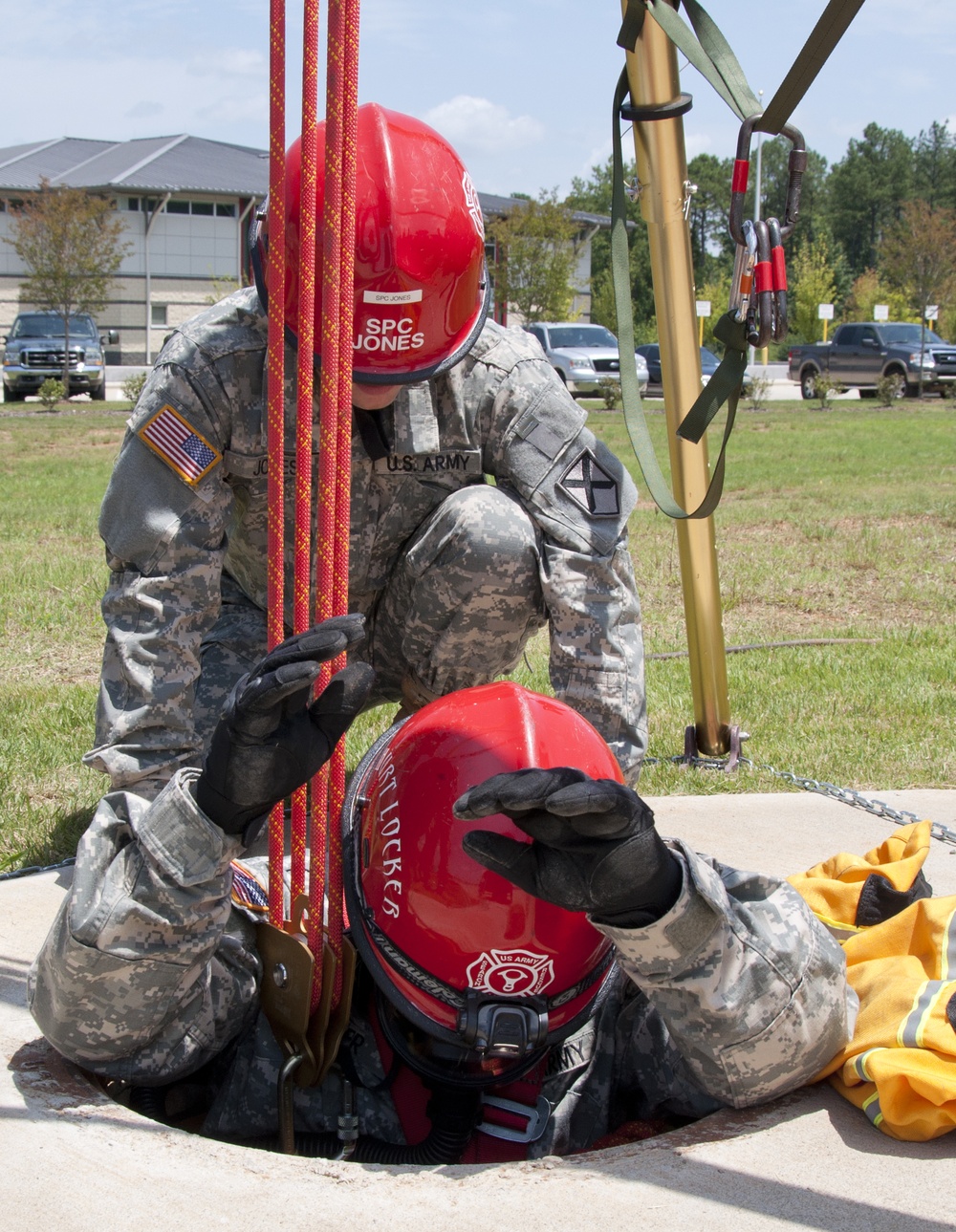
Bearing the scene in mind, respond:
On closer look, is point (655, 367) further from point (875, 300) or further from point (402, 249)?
point (402, 249)

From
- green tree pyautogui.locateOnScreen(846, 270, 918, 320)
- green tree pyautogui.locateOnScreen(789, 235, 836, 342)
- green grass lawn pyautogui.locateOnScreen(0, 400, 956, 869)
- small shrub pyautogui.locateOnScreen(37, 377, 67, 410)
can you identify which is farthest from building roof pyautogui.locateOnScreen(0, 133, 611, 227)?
green grass lawn pyautogui.locateOnScreen(0, 400, 956, 869)

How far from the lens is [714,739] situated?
392 centimetres

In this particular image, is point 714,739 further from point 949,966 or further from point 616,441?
point 616,441

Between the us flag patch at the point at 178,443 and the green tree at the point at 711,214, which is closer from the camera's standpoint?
the us flag patch at the point at 178,443

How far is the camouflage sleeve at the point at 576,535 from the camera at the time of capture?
3.00m

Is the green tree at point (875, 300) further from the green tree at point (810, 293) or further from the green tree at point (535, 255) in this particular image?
the green tree at point (535, 255)

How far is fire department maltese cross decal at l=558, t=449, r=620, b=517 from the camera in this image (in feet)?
10.0

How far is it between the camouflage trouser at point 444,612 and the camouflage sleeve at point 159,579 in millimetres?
206

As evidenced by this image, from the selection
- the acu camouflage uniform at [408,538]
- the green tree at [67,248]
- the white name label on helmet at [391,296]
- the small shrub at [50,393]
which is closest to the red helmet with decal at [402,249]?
the white name label on helmet at [391,296]

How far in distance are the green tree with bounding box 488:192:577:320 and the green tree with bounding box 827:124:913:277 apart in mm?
45409

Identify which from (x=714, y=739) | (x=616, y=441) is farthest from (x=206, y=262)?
(x=714, y=739)

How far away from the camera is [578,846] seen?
1661 millimetres

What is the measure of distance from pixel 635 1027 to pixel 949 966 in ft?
1.67

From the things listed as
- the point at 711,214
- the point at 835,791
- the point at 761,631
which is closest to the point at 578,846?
the point at 835,791
